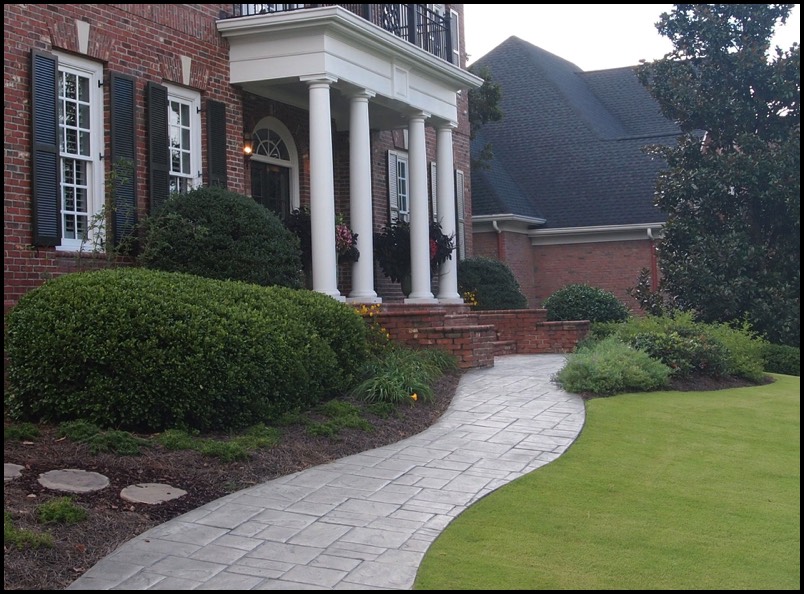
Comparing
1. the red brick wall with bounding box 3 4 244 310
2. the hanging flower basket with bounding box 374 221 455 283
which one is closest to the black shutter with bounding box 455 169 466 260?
the hanging flower basket with bounding box 374 221 455 283

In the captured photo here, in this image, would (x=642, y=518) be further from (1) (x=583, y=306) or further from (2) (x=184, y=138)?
(1) (x=583, y=306)

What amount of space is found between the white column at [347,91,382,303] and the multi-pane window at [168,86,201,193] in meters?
2.35

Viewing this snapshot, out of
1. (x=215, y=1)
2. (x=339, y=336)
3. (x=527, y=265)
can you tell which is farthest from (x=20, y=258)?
(x=527, y=265)

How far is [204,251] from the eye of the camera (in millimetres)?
10930

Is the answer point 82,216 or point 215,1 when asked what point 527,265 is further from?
point 82,216

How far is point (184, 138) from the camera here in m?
12.7

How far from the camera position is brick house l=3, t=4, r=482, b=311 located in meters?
10.2

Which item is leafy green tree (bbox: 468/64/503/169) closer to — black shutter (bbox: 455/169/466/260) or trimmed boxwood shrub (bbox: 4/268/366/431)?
black shutter (bbox: 455/169/466/260)

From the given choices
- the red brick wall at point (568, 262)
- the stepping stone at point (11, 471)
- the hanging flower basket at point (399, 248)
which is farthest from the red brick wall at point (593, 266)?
the stepping stone at point (11, 471)

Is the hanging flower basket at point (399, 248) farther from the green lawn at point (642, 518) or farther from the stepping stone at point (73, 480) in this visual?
the stepping stone at point (73, 480)

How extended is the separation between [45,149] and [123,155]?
1.24m

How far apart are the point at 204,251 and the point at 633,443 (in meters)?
5.32

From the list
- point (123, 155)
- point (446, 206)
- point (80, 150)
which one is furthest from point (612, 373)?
point (80, 150)

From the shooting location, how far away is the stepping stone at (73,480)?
6.25 metres
